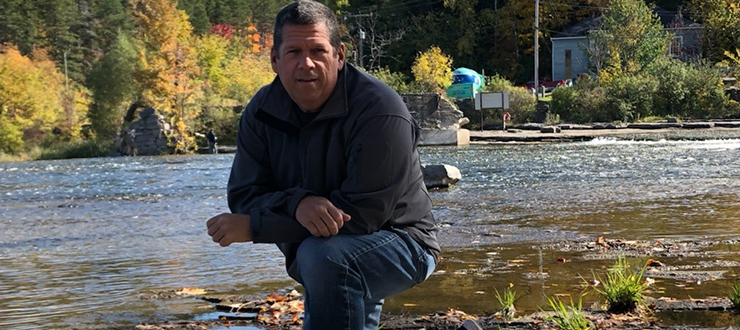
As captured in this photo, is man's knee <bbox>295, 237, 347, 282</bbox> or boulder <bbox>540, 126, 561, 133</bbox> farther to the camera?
boulder <bbox>540, 126, 561, 133</bbox>

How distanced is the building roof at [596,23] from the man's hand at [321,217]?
194 feet

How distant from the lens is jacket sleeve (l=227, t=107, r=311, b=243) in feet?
10.8

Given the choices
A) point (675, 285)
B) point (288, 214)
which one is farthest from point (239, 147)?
point (675, 285)

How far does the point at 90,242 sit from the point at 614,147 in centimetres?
1971

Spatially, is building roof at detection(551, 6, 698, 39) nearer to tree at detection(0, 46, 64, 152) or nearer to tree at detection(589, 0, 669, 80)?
tree at detection(589, 0, 669, 80)

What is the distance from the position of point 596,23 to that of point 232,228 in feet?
202

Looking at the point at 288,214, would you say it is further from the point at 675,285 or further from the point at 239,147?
the point at 675,285

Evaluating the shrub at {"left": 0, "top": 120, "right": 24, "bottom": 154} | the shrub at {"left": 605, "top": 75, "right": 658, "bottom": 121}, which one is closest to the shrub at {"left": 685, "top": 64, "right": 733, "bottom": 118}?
the shrub at {"left": 605, "top": 75, "right": 658, "bottom": 121}

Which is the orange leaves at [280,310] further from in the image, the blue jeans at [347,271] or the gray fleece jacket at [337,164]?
the blue jeans at [347,271]

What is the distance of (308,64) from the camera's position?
3338mm

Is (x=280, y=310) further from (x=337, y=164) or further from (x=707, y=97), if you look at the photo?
(x=707, y=97)

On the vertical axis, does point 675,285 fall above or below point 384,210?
below

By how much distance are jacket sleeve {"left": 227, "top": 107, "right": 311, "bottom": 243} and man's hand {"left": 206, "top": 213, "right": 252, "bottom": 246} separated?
23mm

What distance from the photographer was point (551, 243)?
877 cm
